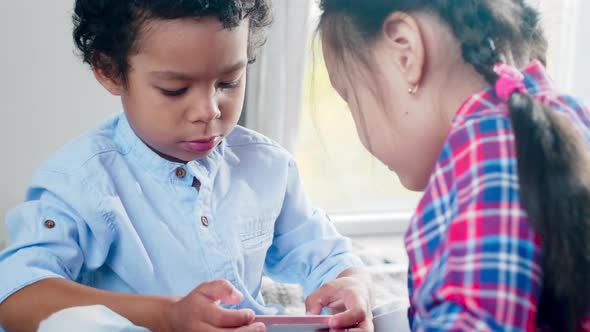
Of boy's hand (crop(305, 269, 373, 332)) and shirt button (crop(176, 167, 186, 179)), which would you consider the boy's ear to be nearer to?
shirt button (crop(176, 167, 186, 179))

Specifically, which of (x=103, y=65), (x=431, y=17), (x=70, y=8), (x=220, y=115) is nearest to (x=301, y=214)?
(x=220, y=115)

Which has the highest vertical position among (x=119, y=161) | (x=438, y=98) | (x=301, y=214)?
(x=438, y=98)

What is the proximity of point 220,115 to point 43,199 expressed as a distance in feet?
0.85

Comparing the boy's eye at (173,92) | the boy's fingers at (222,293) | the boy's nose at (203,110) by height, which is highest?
the boy's eye at (173,92)

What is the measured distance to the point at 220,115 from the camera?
1.07 m

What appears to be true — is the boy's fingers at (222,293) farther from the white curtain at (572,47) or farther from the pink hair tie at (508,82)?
the white curtain at (572,47)

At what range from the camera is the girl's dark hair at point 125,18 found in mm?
1017

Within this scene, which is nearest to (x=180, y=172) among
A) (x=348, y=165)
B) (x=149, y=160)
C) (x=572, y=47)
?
(x=149, y=160)

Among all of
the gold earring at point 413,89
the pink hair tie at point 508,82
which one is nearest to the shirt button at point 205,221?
the gold earring at point 413,89

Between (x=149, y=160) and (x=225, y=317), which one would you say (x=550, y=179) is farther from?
(x=149, y=160)

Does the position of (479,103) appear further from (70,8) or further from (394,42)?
(70,8)

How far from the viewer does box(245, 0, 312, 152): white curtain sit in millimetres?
1946

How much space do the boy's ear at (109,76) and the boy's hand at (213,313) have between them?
1.02ft

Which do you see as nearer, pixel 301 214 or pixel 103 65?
pixel 103 65
